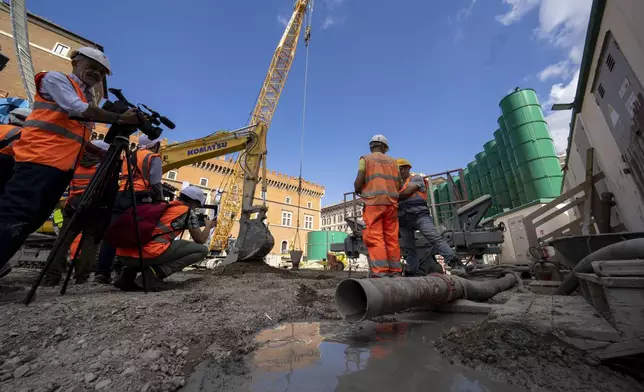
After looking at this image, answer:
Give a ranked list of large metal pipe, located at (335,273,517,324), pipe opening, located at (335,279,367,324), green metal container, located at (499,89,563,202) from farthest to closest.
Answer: green metal container, located at (499,89,563,202) → pipe opening, located at (335,279,367,324) → large metal pipe, located at (335,273,517,324)

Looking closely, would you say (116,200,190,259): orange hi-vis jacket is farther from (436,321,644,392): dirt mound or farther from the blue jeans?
the blue jeans

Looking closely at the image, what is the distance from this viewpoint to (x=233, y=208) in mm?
24656

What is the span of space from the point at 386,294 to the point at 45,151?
2.50 metres

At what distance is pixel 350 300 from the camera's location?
A: 1.66 metres

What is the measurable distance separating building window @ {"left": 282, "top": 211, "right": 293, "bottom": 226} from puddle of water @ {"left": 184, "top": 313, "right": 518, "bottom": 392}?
117ft

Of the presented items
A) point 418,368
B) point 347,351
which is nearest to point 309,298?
point 347,351

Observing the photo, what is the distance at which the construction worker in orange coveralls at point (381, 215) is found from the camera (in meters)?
3.05

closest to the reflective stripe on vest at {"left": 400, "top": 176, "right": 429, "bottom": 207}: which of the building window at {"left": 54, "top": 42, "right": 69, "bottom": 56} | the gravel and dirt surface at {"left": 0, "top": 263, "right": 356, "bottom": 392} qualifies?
the gravel and dirt surface at {"left": 0, "top": 263, "right": 356, "bottom": 392}

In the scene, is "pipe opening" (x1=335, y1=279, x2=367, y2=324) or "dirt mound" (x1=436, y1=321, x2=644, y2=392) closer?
"dirt mound" (x1=436, y1=321, x2=644, y2=392)

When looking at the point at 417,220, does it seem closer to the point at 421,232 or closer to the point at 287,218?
the point at 421,232

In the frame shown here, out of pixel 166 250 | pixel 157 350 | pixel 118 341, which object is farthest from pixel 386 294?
→ pixel 166 250

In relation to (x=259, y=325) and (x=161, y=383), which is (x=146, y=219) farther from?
(x=161, y=383)

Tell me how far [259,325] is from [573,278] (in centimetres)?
244

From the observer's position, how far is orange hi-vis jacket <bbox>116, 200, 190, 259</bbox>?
2570mm
